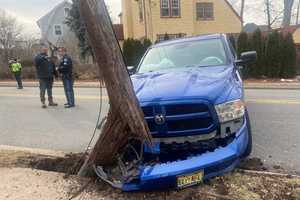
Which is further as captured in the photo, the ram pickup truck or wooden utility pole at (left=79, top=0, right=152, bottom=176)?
wooden utility pole at (left=79, top=0, right=152, bottom=176)

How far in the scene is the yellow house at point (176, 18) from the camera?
33.5m

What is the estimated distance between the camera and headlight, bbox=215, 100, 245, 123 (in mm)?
4793

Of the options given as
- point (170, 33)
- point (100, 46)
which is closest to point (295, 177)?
point (100, 46)

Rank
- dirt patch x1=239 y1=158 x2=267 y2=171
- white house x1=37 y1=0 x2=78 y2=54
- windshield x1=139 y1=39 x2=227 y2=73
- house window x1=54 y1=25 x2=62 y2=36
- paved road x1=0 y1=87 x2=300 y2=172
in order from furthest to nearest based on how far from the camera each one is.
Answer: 1. house window x1=54 y1=25 x2=62 y2=36
2. white house x1=37 y1=0 x2=78 y2=54
3. windshield x1=139 y1=39 x2=227 y2=73
4. paved road x1=0 y1=87 x2=300 y2=172
5. dirt patch x1=239 y1=158 x2=267 y2=171

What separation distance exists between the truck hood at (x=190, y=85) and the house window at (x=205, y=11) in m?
30.9

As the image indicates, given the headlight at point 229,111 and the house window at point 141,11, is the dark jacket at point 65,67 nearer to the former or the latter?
the headlight at point 229,111

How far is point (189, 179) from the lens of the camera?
4422 millimetres

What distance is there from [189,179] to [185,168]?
14cm

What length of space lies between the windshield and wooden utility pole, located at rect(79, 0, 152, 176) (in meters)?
1.99

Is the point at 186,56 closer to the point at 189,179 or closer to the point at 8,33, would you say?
the point at 189,179

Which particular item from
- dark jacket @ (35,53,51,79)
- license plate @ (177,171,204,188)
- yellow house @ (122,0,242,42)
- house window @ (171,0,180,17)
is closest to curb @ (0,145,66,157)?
license plate @ (177,171,204,188)

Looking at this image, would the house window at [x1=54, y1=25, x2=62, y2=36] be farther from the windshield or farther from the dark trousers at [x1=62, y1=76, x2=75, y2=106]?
the windshield

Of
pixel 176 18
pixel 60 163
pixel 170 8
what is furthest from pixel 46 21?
pixel 60 163

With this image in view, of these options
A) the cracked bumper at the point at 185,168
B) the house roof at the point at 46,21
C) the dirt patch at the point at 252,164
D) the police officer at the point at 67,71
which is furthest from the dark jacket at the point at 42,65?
the house roof at the point at 46,21
